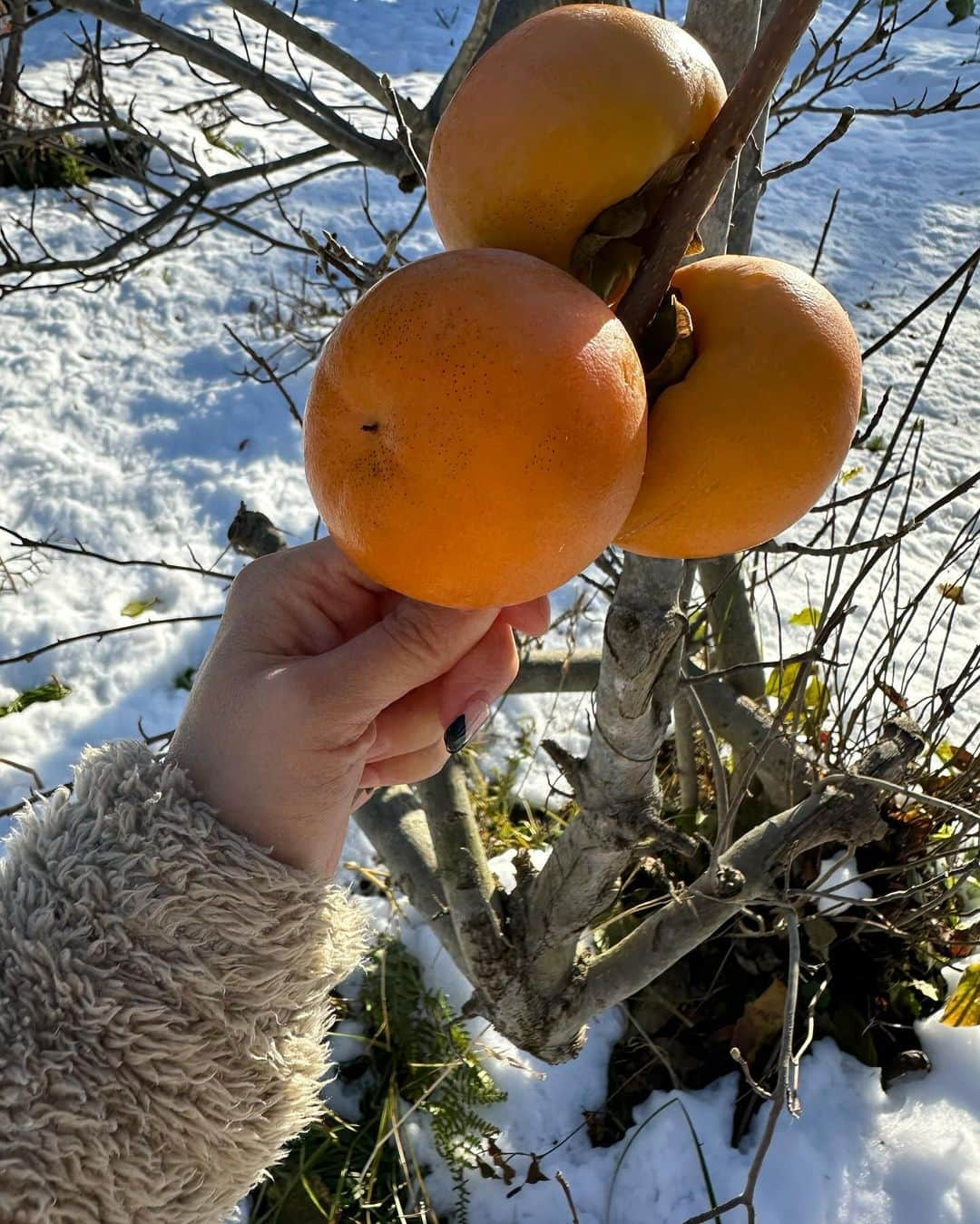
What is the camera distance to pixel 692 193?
0.72 meters

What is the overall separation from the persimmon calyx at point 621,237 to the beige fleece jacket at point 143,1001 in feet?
2.34

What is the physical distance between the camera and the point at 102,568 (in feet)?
13.1

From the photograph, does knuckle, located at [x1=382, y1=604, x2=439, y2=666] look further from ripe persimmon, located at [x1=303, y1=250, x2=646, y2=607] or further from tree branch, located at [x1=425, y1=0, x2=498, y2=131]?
tree branch, located at [x1=425, y1=0, x2=498, y2=131]

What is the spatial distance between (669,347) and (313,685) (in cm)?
56

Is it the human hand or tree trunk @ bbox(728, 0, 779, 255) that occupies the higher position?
tree trunk @ bbox(728, 0, 779, 255)

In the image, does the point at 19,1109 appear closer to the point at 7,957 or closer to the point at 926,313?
the point at 7,957

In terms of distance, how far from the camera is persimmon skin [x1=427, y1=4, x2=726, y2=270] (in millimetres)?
→ 692

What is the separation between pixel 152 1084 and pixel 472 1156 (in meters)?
1.62

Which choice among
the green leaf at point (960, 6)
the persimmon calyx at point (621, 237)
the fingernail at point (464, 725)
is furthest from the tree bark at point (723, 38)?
the green leaf at point (960, 6)

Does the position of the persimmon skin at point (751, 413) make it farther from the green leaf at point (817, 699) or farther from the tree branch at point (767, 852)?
the green leaf at point (817, 699)

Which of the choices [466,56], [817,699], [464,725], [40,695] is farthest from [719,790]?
[40,695]

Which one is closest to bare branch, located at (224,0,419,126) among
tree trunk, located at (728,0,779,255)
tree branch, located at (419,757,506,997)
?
tree trunk, located at (728,0,779,255)

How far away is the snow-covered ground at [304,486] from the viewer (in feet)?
6.98

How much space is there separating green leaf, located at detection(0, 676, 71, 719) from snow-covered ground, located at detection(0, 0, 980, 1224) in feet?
0.15
